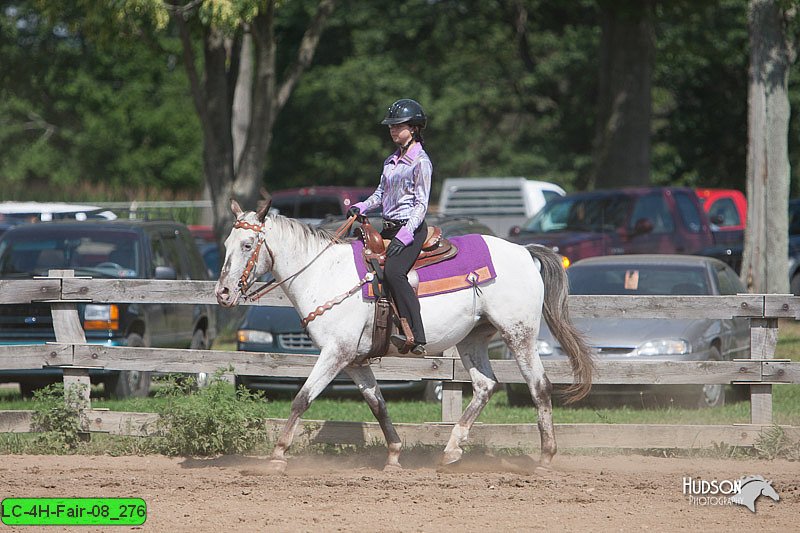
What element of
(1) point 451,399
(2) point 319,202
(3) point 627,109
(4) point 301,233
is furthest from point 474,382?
(3) point 627,109

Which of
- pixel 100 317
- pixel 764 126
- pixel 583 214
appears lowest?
pixel 100 317

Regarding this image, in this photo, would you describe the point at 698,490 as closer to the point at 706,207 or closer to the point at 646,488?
the point at 646,488

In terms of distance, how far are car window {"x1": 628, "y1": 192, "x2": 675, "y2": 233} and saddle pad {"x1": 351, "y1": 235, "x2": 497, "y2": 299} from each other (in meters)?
10.5

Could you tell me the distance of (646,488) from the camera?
8141mm

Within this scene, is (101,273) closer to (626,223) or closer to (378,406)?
(378,406)

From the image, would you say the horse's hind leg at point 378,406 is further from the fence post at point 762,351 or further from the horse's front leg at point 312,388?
the fence post at point 762,351

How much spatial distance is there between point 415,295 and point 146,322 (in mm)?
5326

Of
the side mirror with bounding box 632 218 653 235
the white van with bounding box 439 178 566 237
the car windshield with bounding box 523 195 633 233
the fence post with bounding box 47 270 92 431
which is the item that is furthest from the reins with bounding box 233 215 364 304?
the white van with bounding box 439 178 566 237

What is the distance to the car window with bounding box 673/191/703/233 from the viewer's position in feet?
63.3

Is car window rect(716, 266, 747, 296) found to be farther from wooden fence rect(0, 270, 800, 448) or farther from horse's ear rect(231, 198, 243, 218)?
horse's ear rect(231, 198, 243, 218)

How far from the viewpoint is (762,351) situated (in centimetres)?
965

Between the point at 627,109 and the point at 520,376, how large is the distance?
17751 mm

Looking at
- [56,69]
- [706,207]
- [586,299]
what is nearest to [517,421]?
[586,299]

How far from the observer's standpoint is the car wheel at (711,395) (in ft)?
38.7
